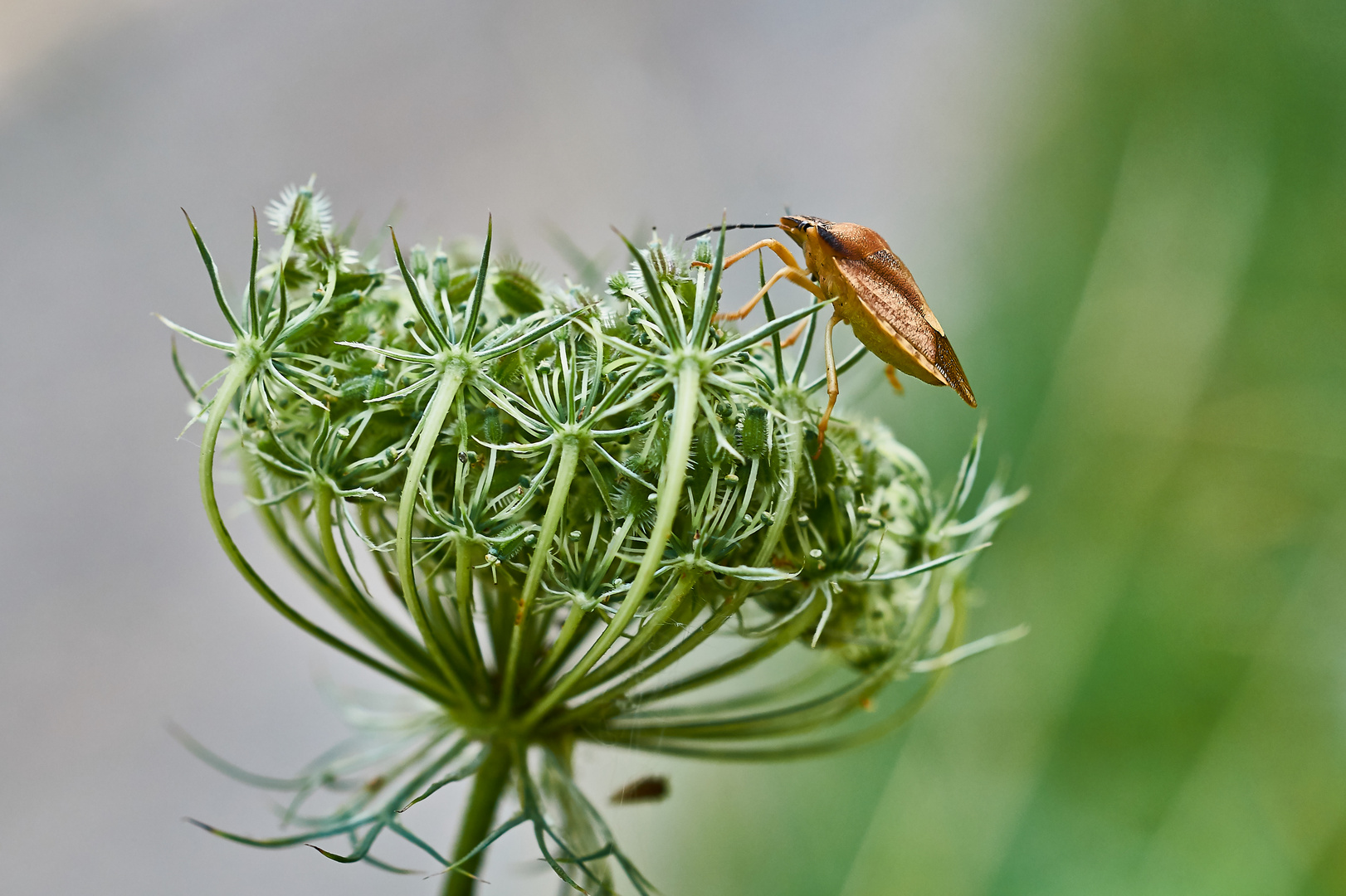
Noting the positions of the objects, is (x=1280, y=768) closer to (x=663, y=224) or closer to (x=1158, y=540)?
(x=1158, y=540)

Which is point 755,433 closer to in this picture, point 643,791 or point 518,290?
point 518,290

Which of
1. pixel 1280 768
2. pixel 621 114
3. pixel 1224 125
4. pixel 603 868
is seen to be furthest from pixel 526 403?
pixel 621 114

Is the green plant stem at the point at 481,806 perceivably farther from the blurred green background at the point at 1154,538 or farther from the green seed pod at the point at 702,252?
the blurred green background at the point at 1154,538

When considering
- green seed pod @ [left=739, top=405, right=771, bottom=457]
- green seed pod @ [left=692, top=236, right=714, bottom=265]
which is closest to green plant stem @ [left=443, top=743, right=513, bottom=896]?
green seed pod @ [left=739, top=405, right=771, bottom=457]

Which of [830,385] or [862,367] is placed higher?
[862,367]

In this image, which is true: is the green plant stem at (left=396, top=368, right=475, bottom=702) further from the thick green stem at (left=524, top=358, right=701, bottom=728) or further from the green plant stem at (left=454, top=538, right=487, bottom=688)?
the thick green stem at (left=524, top=358, right=701, bottom=728)

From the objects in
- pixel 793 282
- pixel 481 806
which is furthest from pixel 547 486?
pixel 481 806

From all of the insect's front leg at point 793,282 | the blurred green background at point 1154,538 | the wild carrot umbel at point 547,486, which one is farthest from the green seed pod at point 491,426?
the blurred green background at point 1154,538
